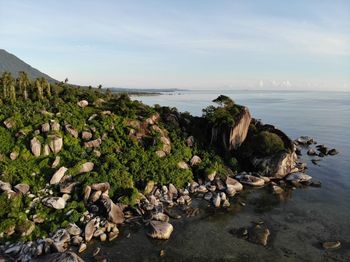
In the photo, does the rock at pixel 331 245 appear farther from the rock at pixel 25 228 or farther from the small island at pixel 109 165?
the rock at pixel 25 228

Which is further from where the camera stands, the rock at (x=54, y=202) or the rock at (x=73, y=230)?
the rock at (x=54, y=202)

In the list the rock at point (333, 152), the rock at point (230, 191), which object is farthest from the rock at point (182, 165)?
the rock at point (333, 152)

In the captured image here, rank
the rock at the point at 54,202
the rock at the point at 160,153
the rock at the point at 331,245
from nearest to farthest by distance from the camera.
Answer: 1. the rock at the point at 331,245
2. the rock at the point at 54,202
3. the rock at the point at 160,153

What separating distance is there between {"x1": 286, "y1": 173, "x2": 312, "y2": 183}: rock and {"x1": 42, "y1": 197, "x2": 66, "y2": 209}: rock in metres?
33.1

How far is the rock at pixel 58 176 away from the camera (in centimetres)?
4107

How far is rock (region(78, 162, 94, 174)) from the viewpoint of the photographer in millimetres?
43606

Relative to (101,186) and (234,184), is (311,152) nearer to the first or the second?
(234,184)

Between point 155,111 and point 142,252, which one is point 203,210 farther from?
point 155,111

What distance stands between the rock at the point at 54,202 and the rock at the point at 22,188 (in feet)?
8.49

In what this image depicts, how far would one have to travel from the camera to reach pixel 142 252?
3266 centimetres

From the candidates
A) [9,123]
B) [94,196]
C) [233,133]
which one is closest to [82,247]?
[94,196]

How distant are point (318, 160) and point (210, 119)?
77.9 feet

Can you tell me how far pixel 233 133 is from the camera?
58375mm

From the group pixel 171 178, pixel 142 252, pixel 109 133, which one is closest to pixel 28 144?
pixel 109 133
